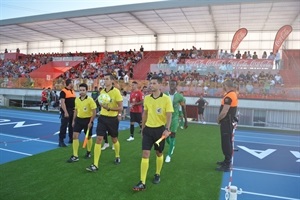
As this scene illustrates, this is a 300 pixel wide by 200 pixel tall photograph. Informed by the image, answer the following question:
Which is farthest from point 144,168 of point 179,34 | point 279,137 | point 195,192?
point 179,34

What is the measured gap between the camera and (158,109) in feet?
18.2

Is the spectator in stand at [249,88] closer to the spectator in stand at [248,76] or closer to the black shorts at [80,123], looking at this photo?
the spectator in stand at [248,76]

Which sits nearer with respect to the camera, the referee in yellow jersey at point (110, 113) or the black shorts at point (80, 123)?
the referee in yellow jersey at point (110, 113)

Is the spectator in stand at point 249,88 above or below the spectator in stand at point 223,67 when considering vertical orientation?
below

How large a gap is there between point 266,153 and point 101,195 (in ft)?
22.1

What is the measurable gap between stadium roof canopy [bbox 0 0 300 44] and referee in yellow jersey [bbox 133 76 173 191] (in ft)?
62.7

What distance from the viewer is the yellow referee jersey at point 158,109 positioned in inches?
218

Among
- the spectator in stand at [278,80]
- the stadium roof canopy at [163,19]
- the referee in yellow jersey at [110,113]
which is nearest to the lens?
the referee in yellow jersey at [110,113]

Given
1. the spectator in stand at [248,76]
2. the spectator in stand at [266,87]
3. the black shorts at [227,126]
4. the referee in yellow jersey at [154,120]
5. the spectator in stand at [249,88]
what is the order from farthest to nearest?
the spectator in stand at [248,76]
the spectator in stand at [249,88]
the spectator in stand at [266,87]
the black shorts at [227,126]
the referee in yellow jersey at [154,120]

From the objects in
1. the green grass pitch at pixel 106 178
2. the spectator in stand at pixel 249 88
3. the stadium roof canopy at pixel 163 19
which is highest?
the stadium roof canopy at pixel 163 19

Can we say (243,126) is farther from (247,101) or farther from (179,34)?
(179,34)

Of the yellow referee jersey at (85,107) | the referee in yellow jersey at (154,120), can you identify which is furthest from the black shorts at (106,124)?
the referee in yellow jersey at (154,120)

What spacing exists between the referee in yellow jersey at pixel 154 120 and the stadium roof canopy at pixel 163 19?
19098 millimetres

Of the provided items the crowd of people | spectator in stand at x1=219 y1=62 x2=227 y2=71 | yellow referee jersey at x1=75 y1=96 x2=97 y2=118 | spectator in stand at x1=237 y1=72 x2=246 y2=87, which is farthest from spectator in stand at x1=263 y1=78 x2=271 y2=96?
yellow referee jersey at x1=75 y1=96 x2=97 y2=118
